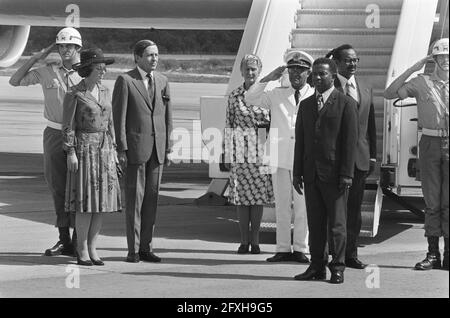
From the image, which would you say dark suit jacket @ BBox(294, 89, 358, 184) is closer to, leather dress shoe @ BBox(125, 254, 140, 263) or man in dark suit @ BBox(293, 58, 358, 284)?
man in dark suit @ BBox(293, 58, 358, 284)

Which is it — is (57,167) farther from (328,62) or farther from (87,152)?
(328,62)

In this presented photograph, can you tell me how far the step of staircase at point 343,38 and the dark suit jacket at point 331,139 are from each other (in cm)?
394

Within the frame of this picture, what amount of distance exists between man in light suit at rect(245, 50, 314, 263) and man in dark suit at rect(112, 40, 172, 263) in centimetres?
83

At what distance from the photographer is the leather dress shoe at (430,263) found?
9.30 m

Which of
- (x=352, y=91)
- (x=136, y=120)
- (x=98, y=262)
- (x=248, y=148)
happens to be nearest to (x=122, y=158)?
(x=136, y=120)

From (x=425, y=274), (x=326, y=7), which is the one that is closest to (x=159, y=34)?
(x=326, y=7)

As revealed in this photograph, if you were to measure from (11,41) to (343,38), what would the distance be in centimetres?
1113

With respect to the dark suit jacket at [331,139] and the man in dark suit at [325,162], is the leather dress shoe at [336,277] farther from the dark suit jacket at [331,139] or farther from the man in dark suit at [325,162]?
the dark suit jacket at [331,139]

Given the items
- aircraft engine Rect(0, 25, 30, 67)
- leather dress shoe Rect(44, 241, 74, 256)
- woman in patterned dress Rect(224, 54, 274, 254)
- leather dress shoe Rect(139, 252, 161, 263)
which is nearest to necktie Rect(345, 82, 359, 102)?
woman in patterned dress Rect(224, 54, 274, 254)

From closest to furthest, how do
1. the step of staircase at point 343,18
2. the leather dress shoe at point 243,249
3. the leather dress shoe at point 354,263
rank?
the leather dress shoe at point 354,263 → the leather dress shoe at point 243,249 → the step of staircase at point 343,18

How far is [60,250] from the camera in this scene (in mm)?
10125

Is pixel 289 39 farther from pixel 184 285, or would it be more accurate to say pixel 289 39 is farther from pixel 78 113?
pixel 184 285

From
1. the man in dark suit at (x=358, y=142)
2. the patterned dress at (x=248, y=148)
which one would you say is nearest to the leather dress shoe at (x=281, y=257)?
the man in dark suit at (x=358, y=142)

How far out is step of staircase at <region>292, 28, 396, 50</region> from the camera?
1271 centimetres
